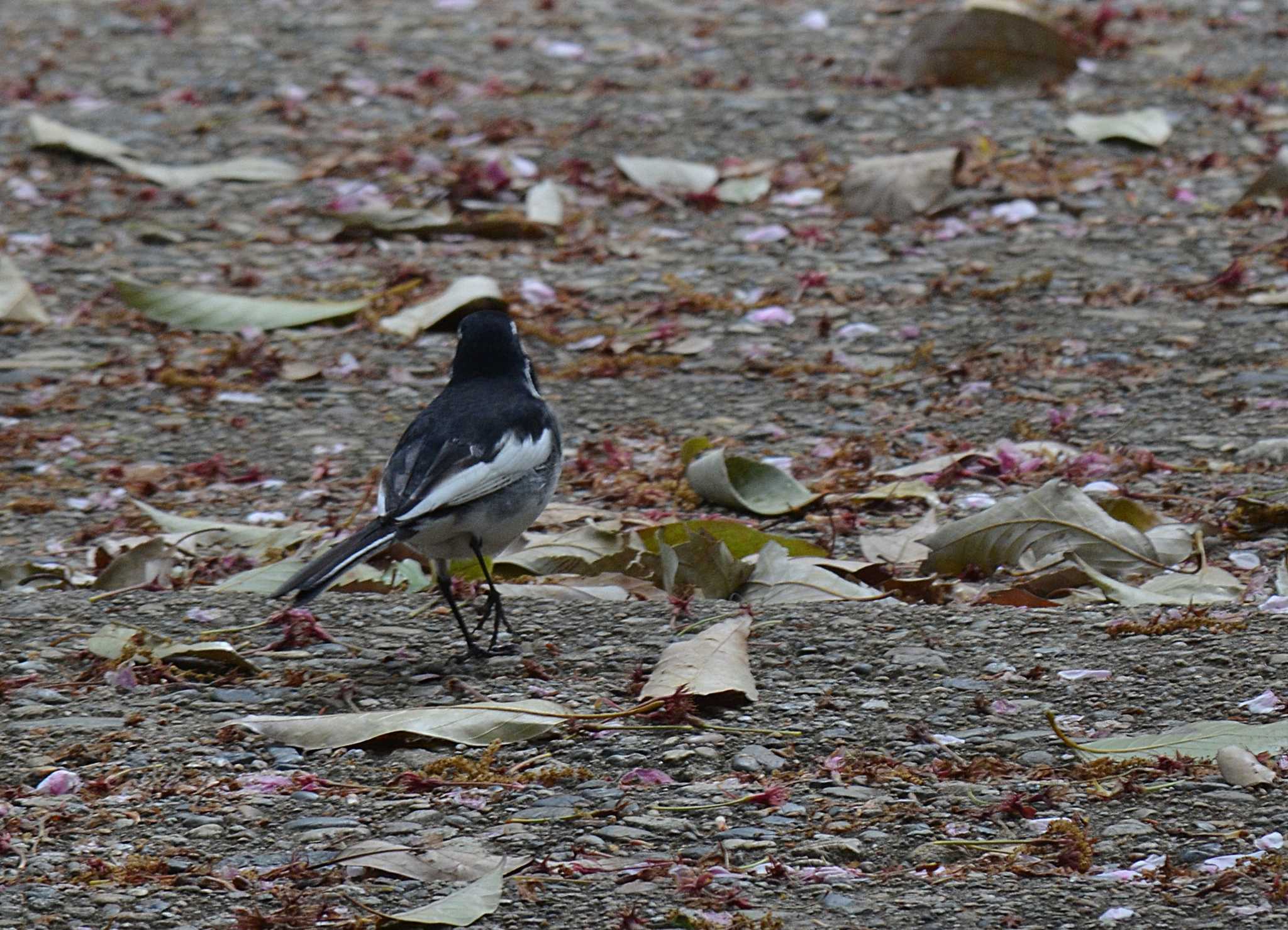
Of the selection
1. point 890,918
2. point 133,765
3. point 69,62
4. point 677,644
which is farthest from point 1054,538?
point 69,62

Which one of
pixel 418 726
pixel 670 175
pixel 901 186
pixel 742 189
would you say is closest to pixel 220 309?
pixel 670 175

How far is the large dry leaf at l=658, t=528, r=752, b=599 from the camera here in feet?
16.1

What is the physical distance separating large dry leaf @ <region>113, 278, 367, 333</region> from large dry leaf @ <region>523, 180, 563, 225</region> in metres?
1.12

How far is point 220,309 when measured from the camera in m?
7.61

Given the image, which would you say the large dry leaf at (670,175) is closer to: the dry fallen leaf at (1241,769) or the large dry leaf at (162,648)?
the large dry leaf at (162,648)

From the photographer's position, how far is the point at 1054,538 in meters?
5.05

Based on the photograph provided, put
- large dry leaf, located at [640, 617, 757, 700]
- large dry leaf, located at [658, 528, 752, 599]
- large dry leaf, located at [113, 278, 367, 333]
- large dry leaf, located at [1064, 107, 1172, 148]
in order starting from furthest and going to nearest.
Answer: large dry leaf, located at [1064, 107, 1172, 148], large dry leaf, located at [113, 278, 367, 333], large dry leaf, located at [658, 528, 752, 599], large dry leaf, located at [640, 617, 757, 700]

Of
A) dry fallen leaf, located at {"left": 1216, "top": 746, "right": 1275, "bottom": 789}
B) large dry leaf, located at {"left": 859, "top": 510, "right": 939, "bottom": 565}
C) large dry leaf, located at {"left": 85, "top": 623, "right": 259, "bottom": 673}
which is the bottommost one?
large dry leaf, located at {"left": 859, "top": 510, "right": 939, "bottom": 565}

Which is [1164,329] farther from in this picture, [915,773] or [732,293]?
[915,773]

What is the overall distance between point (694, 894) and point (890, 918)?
344 mm

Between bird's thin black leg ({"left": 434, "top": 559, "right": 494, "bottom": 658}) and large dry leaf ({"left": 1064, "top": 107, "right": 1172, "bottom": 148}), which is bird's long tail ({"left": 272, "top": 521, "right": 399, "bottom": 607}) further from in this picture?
large dry leaf ({"left": 1064, "top": 107, "right": 1172, "bottom": 148})

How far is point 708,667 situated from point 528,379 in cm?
135

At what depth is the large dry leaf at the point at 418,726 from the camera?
3980 millimetres

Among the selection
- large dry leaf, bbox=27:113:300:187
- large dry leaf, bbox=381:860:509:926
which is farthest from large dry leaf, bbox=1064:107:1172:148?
large dry leaf, bbox=381:860:509:926
